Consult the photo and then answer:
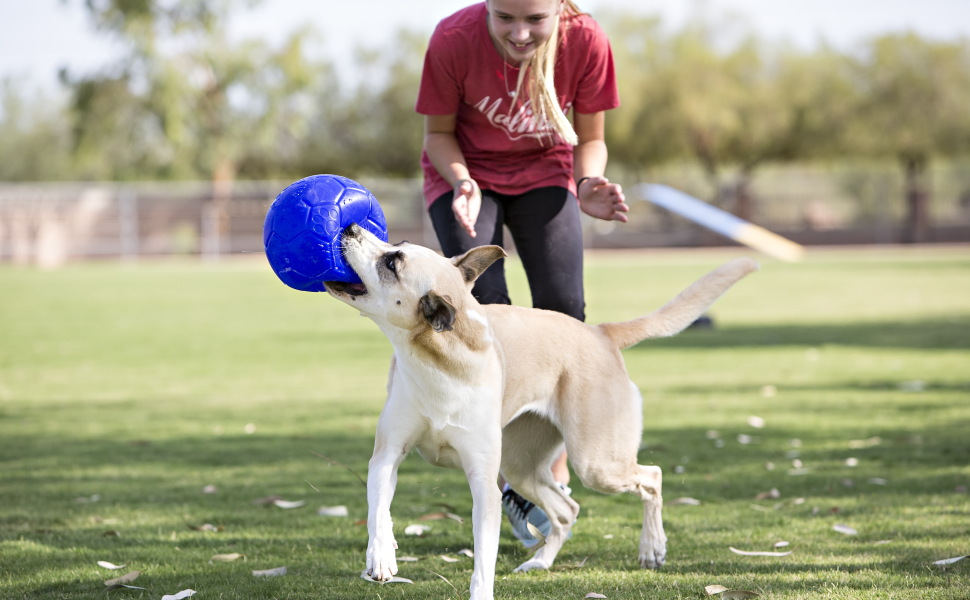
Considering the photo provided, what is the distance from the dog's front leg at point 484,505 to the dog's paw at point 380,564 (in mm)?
304

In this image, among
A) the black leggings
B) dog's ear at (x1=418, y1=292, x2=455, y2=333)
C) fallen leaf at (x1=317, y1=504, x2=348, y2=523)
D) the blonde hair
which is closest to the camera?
dog's ear at (x1=418, y1=292, x2=455, y2=333)

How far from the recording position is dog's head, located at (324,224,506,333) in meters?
3.52

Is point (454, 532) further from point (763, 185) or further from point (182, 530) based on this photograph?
point (763, 185)

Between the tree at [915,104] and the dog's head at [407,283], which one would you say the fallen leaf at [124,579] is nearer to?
the dog's head at [407,283]

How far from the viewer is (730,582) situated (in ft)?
12.6

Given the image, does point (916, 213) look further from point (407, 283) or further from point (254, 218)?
point (407, 283)

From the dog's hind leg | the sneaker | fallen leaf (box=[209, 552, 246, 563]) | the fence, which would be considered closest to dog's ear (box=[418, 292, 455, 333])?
the dog's hind leg

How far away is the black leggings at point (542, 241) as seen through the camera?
15.2ft

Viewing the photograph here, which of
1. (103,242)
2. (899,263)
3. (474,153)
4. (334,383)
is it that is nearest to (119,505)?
(474,153)

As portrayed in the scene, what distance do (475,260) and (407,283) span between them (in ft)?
1.15

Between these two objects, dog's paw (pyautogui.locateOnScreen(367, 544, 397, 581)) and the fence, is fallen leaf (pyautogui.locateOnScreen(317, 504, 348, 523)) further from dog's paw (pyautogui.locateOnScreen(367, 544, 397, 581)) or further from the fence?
the fence

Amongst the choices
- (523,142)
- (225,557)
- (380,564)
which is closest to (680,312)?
(523,142)

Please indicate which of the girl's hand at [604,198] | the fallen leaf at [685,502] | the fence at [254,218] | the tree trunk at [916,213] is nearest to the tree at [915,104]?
the tree trunk at [916,213]

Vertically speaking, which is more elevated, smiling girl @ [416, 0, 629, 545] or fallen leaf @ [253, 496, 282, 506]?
smiling girl @ [416, 0, 629, 545]
